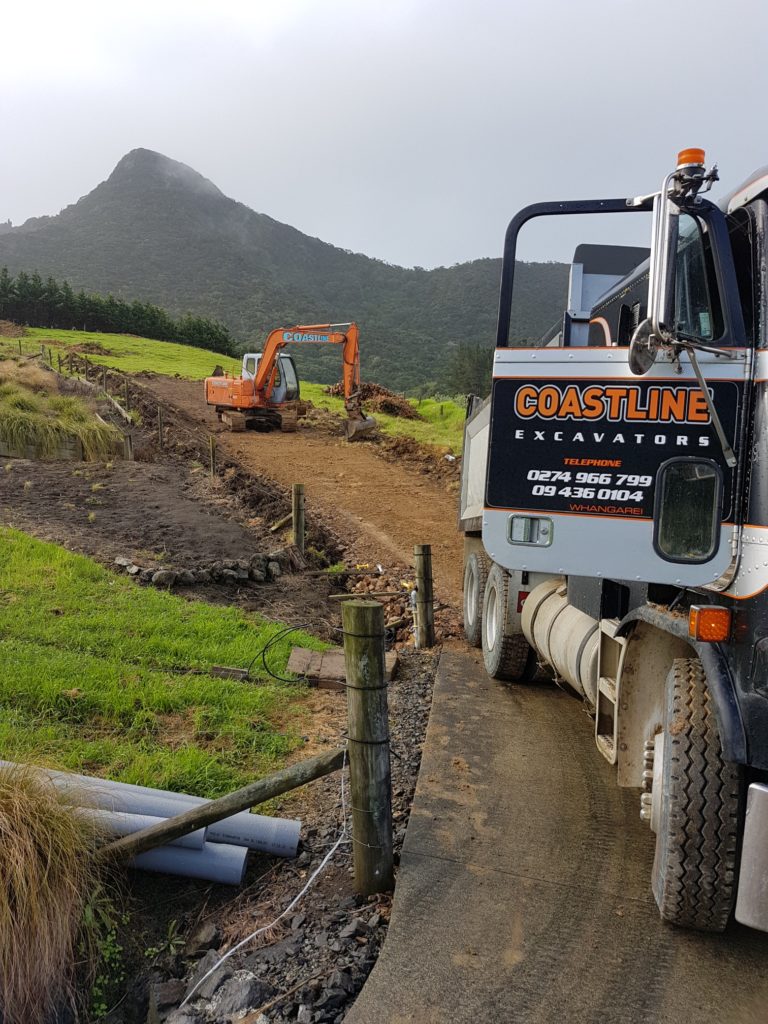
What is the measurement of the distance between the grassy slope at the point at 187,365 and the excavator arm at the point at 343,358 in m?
1.53

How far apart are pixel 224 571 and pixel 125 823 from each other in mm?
5360

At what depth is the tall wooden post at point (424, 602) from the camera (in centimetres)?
691

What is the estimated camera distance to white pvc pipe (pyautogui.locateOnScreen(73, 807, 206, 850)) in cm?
337

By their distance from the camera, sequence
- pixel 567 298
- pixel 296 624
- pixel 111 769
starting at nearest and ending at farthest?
pixel 111 769 < pixel 567 298 < pixel 296 624

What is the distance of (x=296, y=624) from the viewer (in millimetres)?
7809

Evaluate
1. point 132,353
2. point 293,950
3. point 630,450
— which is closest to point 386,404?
point 132,353

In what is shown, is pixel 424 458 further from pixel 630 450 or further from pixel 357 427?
pixel 630 450

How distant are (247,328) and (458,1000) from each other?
8206 cm

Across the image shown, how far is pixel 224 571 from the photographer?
8.68m

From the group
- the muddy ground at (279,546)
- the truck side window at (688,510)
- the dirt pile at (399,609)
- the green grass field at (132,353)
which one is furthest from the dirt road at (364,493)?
the green grass field at (132,353)

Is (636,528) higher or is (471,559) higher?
(636,528)

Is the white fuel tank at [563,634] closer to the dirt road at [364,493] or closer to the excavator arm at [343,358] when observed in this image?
the dirt road at [364,493]

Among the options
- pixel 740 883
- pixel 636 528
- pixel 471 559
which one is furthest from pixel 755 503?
pixel 471 559

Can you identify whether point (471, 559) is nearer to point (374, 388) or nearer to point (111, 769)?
point (111, 769)
